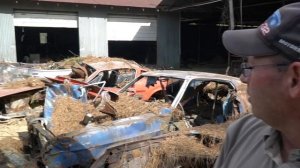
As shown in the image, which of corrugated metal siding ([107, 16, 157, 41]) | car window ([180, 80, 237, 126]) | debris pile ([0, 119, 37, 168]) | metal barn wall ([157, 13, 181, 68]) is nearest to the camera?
car window ([180, 80, 237, 126])

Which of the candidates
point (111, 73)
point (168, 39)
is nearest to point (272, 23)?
point (111, 73)

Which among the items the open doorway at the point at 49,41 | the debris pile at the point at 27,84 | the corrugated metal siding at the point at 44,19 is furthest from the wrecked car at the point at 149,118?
the open doorway at the point at 49,41

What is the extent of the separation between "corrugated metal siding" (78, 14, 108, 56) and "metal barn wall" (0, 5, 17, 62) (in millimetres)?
3264

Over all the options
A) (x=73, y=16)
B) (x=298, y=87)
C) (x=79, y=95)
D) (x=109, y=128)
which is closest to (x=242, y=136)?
(x=298, y=87)

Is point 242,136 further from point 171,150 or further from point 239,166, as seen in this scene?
point 171,150

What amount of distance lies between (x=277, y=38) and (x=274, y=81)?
0.16 meters

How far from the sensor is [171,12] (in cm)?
2314

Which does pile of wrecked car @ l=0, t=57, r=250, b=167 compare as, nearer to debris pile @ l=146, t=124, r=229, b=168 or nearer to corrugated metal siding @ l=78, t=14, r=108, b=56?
debris pile @ l=146, t=124, r=229, b=168

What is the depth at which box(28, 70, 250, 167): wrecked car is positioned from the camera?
5.16 metres

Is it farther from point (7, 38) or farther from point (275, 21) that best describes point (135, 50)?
point (275, 21)

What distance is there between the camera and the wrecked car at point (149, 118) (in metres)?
5.16

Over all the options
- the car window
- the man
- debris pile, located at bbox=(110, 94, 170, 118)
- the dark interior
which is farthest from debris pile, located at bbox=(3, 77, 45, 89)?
the dark interior

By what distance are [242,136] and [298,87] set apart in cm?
46

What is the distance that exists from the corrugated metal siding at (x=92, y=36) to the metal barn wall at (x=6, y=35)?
129 inches
